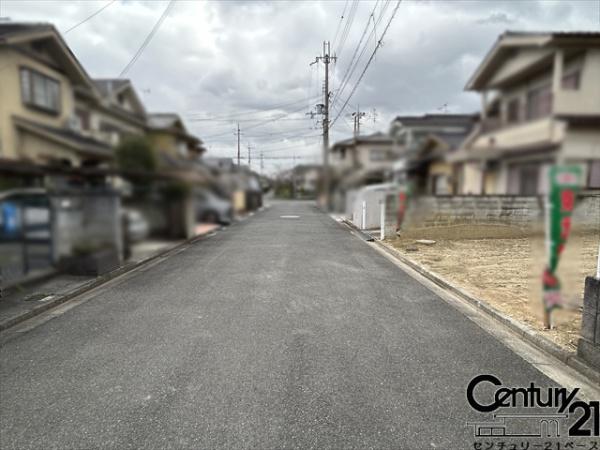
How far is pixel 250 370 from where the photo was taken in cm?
355

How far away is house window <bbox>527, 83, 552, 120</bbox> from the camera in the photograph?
693mm

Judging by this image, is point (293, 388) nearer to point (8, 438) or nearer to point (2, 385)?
point (8, 438)

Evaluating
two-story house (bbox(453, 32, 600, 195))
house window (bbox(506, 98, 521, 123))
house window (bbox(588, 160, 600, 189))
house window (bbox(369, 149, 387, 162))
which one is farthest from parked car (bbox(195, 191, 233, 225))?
house window (bbox(588, 160, 600, 189))

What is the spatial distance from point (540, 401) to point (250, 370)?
2.72m

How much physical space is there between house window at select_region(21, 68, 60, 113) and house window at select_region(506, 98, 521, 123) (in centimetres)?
114

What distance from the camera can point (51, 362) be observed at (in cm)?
375

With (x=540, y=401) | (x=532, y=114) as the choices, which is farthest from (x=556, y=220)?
(x=540, y=401)

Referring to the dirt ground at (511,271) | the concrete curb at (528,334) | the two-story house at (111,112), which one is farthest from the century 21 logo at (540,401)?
the two-story house at (111,112)

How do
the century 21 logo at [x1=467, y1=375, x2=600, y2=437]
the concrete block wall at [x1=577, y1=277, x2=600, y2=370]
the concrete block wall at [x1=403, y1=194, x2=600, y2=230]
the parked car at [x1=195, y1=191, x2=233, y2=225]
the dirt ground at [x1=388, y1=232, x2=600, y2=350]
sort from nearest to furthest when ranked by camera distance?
the concrete block wall at [x1=403, y1=194, x2=600, y2=230]
the dirt ground at [x1=388, y1=232, x2=600, y2=350]
the parked car at [x1=195, y1=191, x2=233, y2=225]
the century 21 logo at [x1=467, y1=375, x2=600, y2=437]
the concrete block wall at [x1=577, y1=277, x2=600, y2=370]

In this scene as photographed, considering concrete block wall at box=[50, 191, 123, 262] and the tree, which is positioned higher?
the tree

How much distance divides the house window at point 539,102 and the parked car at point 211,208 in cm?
96

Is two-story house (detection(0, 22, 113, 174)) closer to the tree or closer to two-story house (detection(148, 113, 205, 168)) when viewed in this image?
the tree

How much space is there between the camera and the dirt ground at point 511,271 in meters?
0.93

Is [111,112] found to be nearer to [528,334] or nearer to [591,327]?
[591,327]
